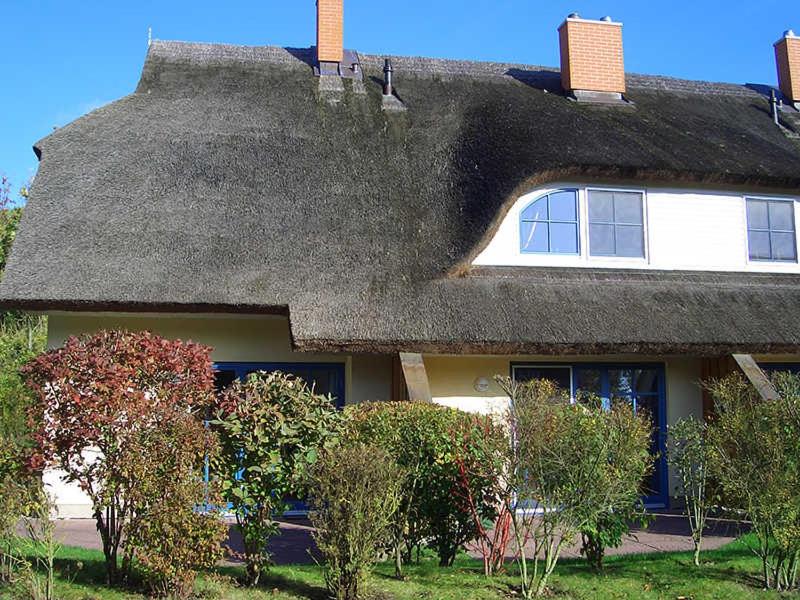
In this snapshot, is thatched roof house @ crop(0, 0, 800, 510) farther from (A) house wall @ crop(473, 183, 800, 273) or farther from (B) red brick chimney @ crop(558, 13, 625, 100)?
(B) red brick chimney @ crop(558, 13, 625, 100)

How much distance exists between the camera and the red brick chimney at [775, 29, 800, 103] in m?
17.5

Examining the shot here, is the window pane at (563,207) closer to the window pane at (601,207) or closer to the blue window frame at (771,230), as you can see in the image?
the window pane at (601,207)

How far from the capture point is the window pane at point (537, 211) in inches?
505

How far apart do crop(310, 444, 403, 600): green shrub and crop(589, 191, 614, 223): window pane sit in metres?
8.19

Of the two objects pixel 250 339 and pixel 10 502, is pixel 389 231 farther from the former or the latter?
pixel 10 502

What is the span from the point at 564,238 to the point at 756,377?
147 inches

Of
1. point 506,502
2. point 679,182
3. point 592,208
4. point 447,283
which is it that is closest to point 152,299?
point 447,283

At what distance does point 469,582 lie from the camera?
22.7ft

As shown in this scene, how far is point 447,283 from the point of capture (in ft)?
37.2

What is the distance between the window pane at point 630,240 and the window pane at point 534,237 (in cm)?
138

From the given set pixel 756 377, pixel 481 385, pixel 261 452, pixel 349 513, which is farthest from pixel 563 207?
pixel 349 513

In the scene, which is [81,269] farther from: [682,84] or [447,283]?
[682,84]

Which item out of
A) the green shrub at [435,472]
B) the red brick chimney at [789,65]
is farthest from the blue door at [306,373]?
the red brick chimney at [789,65]

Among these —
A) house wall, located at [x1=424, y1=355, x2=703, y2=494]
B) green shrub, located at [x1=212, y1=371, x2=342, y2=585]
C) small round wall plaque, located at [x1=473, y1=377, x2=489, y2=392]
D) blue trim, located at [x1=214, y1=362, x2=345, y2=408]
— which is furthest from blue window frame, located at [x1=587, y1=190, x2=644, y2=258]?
green shrub, located at [x1=212, y1=371, x2=342, y2=585]
